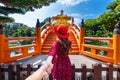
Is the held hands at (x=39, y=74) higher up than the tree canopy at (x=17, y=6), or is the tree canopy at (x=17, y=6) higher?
the tree canopy at (x=17, y=6)

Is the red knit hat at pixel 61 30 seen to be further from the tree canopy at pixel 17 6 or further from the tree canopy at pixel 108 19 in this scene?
the tree canopy at pixel 108 19

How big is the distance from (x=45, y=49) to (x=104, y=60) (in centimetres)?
450

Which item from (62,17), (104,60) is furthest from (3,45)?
(62,17)

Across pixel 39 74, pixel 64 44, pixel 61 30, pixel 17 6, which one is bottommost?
pixel 39 74

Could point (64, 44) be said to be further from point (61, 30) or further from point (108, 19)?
point (108, 19)

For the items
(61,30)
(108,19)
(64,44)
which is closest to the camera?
(61,30)

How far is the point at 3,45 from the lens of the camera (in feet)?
27.7

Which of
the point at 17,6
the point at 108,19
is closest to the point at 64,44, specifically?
the point at 17,6

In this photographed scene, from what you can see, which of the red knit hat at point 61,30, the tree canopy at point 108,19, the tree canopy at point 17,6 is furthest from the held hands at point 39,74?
the tree canopy at point 108,19

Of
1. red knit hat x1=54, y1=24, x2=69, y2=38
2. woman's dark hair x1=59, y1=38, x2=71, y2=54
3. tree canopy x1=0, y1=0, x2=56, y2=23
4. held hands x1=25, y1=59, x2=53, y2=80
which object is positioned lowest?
held hands x1=25, y1=59, x2=53, y2=80

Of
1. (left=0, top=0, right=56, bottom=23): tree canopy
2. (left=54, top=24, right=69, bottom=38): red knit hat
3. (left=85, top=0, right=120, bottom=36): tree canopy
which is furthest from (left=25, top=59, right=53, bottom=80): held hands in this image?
(left=85, top=0, right=120, bottom=36): tree canopy

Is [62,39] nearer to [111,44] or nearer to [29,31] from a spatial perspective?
[111,44]

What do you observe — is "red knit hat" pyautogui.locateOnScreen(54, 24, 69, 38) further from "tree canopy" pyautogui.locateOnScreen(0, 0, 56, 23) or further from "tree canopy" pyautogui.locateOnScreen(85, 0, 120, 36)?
"tree canopy" pyautogui.locateOnScreen(85, 0, 120, 36)

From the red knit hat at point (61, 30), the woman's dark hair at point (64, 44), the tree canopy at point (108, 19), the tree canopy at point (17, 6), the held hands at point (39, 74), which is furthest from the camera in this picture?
the tree canopy at point (108, 19)
